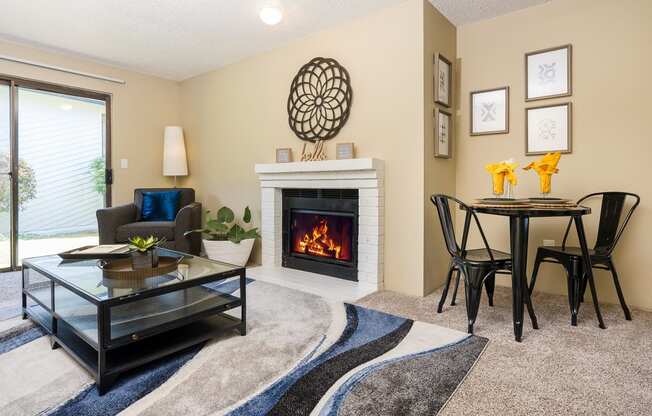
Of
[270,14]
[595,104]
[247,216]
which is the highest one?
[270,14]

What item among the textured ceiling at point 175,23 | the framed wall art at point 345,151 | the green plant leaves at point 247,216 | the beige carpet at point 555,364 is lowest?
the beige carpet at point 555,364

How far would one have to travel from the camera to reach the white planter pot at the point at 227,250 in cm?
376

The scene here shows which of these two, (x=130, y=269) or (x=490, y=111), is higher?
(x=490, y=111)

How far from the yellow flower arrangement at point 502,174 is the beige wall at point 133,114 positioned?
157 inches

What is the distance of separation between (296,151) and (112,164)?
7.55ft

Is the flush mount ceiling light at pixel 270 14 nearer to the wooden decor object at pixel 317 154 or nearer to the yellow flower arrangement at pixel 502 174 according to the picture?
the wooden decor object at pixel 317 154

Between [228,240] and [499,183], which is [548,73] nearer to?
[499,183]

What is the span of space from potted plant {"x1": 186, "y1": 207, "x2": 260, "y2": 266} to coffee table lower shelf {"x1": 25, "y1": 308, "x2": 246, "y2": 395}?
162 centimetres

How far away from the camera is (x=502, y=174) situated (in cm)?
237

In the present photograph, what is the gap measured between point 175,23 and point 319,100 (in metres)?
1.37

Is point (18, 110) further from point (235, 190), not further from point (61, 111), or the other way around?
point (235, 190)

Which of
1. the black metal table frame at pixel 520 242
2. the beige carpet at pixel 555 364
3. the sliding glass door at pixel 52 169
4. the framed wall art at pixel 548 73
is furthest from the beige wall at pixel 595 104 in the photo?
the sliding glass door at pixel 52 169

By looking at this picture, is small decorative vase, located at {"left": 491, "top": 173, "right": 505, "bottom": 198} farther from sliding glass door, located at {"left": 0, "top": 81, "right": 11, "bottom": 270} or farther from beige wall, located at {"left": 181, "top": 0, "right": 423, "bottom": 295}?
sliding glass door, located at {"left": 0, "top": 81, "right": 11, "bottom": 270}

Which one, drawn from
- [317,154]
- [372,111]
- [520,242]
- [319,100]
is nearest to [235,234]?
[317,154]
